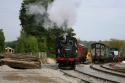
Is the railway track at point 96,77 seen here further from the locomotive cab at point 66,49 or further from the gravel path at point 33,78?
the locomotive cab at point 66,49

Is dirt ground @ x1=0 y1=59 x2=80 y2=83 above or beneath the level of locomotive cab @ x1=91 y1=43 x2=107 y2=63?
beneath

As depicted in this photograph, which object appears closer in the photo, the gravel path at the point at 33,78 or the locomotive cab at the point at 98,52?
the gravel path at the point at 33,78

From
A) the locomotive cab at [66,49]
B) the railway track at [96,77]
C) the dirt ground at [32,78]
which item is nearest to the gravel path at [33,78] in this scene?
the dirt ground at [32,78]

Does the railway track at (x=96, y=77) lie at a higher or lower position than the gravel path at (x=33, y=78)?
lower

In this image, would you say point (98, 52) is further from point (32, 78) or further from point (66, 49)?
point (32, 78)

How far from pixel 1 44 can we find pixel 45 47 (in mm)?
23393

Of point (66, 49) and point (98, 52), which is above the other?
point (66, 49)

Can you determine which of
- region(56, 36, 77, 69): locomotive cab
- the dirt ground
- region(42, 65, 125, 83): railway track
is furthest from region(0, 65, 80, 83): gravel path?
region(56, 36, 77, 69): locomotive cab

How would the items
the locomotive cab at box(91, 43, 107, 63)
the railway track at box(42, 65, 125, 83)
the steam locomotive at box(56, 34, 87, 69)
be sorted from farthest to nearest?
the locomotive cab at box(91, 43, 107, 63)
the steam locomotive at box(56, 34, 87, 69)
the railway track at box(42, 65, 125, 83)

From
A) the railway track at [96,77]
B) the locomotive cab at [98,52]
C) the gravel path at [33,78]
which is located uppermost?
the locomotive cab at [98,52]

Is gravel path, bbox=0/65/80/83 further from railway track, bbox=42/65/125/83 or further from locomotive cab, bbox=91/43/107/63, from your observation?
locomotive cab, bbox=91/43/107/63

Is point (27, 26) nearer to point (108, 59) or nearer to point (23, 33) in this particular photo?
point (23, 33)

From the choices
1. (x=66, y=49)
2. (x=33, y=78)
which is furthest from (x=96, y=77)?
(x=66, y=49)

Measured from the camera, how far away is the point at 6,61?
39.3m
